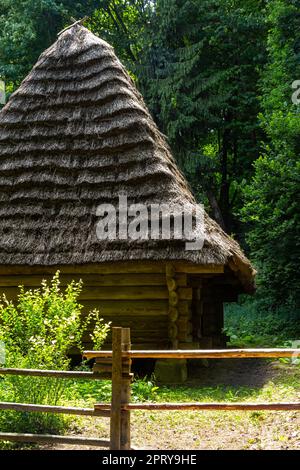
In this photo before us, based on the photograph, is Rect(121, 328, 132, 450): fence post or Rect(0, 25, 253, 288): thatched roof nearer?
Rect(121, 328, 132, 450): fence post

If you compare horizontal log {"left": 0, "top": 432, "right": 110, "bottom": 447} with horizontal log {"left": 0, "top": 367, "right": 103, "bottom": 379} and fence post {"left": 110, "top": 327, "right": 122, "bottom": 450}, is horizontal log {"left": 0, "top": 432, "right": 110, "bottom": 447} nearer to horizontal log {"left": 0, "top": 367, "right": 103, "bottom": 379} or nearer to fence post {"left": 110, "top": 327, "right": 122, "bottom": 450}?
fence post {"left": 110, "top": 327, "right": 122, "bottom": 450}

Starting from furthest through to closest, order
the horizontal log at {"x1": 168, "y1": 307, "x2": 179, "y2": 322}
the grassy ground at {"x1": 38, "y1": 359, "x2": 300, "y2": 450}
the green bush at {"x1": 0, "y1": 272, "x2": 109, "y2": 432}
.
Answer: the horizontal log at {"x1": 168, "y1": 307, "x2": 179, "y2": 322}, the green bush at {"x1": 0, "y1": 272, "x2": 109, "y2": 432}, the grassy ground at {"x1": 38, "y1": 359, "x2": 300, "y2": 450}

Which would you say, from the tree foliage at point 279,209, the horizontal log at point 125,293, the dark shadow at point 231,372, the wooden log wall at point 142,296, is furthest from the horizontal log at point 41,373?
the tree foliage at point 279,209

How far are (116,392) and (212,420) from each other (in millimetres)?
2170

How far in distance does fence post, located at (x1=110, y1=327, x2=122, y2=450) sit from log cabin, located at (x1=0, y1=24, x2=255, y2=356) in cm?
382

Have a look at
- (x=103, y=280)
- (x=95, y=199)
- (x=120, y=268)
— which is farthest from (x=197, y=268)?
(x=95, y=199)

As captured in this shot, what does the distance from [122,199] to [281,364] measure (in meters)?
4.28

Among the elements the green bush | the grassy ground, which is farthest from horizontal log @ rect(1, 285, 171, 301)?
the green bush

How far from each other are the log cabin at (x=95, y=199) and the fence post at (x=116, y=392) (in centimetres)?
382

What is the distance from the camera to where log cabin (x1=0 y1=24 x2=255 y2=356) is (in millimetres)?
10016

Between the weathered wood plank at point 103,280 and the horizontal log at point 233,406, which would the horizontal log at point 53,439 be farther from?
the weathered wood plank at point 103,280

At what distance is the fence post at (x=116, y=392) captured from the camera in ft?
18.4

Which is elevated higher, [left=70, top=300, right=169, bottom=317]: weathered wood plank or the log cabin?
the log cabin

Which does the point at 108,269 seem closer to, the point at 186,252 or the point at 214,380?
the point at 186,252
